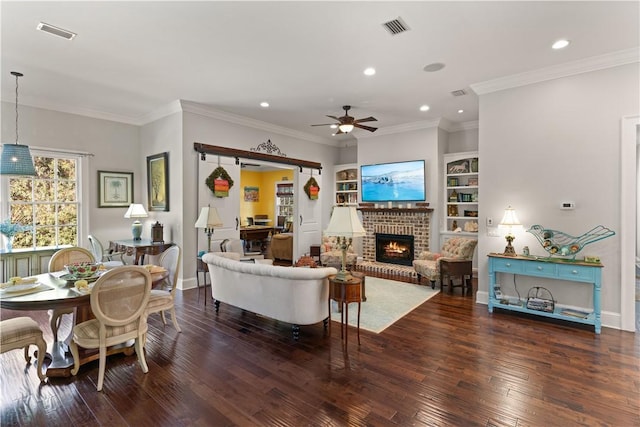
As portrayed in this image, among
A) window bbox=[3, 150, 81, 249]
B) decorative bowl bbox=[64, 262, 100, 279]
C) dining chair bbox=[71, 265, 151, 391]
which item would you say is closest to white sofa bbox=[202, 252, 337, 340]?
dining chair bbox=[71, 265, 151, 391]

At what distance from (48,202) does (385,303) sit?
587 centimetres

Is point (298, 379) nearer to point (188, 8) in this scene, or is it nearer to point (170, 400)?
point (170, 400)

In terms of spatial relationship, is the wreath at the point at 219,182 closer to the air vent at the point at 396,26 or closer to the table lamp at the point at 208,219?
the table lamp at the point at 208,219

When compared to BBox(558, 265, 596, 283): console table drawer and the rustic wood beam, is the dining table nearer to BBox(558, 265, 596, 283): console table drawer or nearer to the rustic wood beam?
the rustic wood beam

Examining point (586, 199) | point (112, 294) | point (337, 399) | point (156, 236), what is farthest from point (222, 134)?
point (586, 199)

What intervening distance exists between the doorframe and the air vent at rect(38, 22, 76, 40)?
6.14 meters

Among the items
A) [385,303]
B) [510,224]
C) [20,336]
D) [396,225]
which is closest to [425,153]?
[396,225]

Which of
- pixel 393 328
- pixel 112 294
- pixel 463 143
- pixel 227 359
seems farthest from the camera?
pixel 463 143

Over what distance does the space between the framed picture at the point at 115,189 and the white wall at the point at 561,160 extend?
6.37m

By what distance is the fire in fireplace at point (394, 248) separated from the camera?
692 cm

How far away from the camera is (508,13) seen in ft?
9.32

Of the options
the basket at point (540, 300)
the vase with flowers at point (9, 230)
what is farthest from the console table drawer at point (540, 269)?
the vase with flowers at point (9, 230)

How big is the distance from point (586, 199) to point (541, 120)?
1150mm

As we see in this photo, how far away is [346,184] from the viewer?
336 inches
